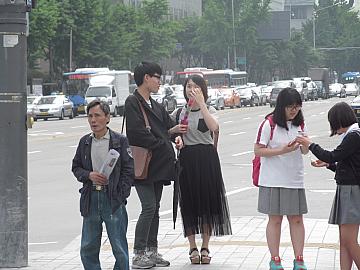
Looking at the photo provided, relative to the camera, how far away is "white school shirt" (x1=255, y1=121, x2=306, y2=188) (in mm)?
8633

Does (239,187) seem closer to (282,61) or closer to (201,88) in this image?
(201,88)

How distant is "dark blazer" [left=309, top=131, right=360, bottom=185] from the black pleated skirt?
1766 mm

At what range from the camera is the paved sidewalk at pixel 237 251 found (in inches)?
376

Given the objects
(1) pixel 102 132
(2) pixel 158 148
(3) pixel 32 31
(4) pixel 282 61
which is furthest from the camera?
(4) pixel 282 61

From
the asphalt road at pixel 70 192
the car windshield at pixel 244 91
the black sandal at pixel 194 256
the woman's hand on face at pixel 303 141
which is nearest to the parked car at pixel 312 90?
the car windshield at pixel 244 91

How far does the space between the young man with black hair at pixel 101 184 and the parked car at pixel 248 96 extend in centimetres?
6796

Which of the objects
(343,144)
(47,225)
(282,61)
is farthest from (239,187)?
(282,61)

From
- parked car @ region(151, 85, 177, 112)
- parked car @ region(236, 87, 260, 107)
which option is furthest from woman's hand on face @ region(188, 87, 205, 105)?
parked car @ region(236, 87, 260, 107)

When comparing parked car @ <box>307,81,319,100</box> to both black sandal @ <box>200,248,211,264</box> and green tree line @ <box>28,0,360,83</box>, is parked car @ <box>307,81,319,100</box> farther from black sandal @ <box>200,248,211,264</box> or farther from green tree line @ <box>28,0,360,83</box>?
black sandal @ <box>200,248,211,264</box>

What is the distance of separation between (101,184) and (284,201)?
1762mm

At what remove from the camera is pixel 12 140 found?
9.22 meters

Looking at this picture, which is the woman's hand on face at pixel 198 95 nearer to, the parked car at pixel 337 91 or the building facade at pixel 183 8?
the parked car at pixel 337 91

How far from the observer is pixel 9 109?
9.23 metres

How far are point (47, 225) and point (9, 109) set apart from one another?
4546 millimetres
